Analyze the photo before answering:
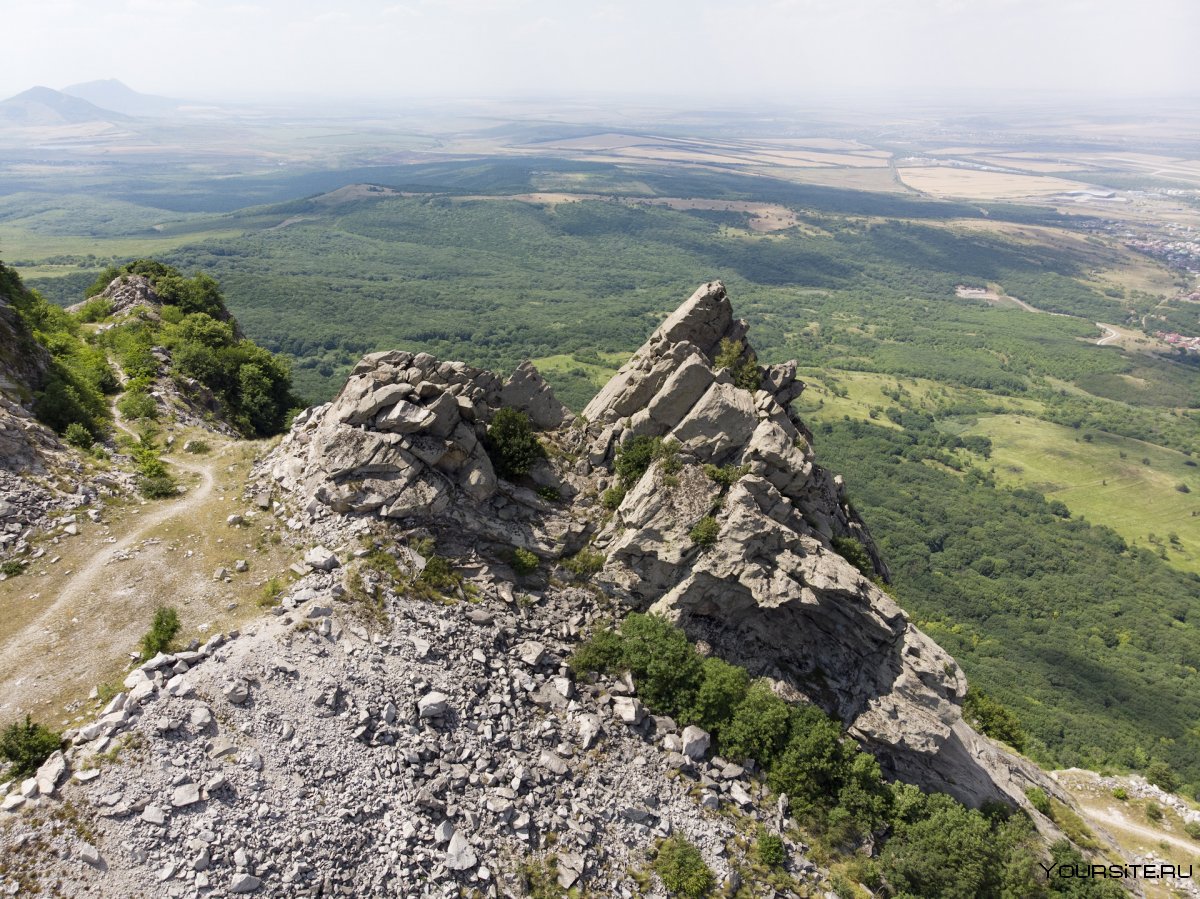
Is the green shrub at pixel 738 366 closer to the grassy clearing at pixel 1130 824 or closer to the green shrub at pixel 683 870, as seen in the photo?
the green shrub at pixel 683 870

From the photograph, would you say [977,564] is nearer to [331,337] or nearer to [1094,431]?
[1094,431]

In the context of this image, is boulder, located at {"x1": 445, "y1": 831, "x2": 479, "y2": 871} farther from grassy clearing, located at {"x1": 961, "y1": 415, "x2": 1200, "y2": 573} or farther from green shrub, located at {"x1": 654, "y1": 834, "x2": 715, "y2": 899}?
grassy clearing, located at {"x1": 961, "y1": 415, "x2": 1200, "y2": 573}

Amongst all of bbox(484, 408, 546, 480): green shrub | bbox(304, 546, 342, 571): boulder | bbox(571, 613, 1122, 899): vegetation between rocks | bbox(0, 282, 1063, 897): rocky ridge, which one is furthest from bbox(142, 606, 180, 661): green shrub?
bbox(571, 613, 1122, 899): vegetation between rocks

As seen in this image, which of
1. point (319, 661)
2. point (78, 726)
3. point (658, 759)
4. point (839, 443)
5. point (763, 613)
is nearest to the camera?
point (78, 726)

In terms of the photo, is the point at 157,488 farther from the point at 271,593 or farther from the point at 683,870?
the point at 683,870

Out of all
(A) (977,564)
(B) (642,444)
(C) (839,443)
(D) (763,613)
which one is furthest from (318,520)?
(C) (839,443)

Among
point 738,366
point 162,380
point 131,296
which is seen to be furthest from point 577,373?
point 738,366
